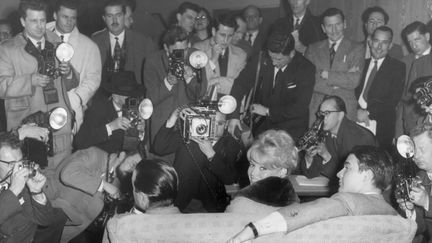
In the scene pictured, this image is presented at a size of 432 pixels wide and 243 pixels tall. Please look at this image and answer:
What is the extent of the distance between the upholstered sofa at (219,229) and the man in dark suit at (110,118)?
6.62ft

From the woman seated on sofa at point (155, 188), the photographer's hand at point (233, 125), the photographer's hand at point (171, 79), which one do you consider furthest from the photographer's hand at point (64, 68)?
the woman seated on sofa at point (155, 188)

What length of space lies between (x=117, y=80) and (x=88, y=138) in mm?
559

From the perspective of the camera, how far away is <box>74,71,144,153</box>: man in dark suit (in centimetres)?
469

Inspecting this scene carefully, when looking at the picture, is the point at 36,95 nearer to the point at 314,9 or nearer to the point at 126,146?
the point at 126,146

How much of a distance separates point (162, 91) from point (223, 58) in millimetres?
865

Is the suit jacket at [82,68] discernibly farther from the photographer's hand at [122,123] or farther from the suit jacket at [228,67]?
the suit jacket at [228,67]

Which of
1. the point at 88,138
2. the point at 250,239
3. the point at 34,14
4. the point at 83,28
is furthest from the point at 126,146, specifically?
the point at 83,28

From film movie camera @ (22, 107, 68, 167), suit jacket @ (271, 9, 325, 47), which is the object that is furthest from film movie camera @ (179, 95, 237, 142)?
suit jacket @ (271, 9, 325, 47)

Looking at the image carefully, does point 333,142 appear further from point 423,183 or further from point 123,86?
point 123,86

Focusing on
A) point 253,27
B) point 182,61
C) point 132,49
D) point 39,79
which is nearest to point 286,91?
point 182,61

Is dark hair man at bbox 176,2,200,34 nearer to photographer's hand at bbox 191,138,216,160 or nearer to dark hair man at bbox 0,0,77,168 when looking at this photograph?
dark hair man at bbox 0,0,77,168

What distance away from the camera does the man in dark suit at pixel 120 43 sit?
5.86 meters

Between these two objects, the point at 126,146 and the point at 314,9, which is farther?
the point at 314,9

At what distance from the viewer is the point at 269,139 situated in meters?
3.40
